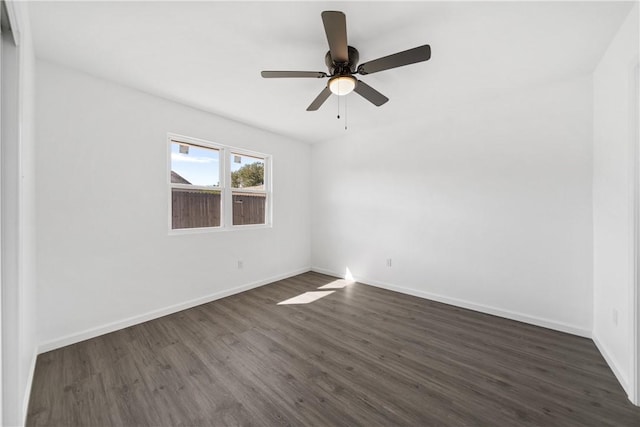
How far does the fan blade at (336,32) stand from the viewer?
137 centimetres

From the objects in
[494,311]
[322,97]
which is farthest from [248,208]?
[494,311]

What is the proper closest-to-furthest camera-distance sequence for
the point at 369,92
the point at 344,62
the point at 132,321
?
the point at 344,62
the point at 369,92
the point at 132,321

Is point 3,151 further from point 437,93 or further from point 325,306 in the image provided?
point 437,93

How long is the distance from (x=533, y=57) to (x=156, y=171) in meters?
3.97

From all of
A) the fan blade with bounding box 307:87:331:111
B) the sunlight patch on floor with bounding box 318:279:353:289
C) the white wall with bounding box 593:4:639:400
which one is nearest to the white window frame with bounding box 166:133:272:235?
the sunlight patch on floor with bounding box 318:279:353:289

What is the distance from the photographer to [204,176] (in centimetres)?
338

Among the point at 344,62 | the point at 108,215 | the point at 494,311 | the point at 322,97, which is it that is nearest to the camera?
the point at 344,62

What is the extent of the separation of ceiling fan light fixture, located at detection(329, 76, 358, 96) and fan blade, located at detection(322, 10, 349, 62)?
14 centimetres

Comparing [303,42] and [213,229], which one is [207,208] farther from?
[303,42]

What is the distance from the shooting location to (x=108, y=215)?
2477 mm

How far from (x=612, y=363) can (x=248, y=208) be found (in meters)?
4.27

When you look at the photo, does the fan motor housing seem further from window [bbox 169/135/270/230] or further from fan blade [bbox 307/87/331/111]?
window [bbox 169/135/270/230]

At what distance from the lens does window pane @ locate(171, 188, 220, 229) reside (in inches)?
121

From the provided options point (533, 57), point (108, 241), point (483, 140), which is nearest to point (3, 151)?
point (108, 241)
